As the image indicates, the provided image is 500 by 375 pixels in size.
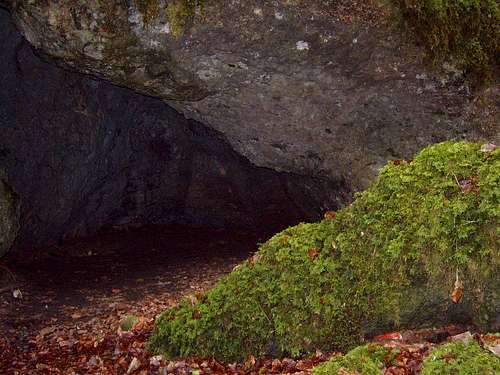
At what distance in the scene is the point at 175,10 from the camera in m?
6.68

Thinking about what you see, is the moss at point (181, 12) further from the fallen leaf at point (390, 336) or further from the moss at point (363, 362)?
the moss at point (363, 362)

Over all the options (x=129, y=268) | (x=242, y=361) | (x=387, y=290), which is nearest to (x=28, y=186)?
(x=129, y=268)

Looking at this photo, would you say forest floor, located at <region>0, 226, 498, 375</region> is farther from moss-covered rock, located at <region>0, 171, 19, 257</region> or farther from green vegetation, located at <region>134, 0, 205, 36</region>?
green vegetation, located at <region>134, 0, 205, 36</region>

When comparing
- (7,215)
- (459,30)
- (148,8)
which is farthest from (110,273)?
(459,30)

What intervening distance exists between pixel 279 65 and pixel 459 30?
8.04 feet

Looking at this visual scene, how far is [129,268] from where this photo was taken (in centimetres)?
934

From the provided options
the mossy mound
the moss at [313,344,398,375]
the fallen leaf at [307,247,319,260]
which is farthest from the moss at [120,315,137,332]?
the moss at [313,344,398,375]

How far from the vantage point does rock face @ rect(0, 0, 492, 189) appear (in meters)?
6.77

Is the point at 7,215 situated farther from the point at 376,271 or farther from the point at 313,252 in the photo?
the point at 376,271

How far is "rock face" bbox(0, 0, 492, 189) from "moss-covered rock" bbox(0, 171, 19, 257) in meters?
2.53

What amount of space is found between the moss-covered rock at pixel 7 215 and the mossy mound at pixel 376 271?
4640 mm

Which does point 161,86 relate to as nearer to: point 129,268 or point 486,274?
point 129,268

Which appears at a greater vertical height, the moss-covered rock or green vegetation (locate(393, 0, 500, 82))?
green vegetation (locate(393, 0, 500, 82))

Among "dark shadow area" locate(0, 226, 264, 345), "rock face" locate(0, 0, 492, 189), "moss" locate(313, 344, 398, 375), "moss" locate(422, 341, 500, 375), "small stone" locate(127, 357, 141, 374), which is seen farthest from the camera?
"dark shadow area" locate(0, 226, 264, 345)
